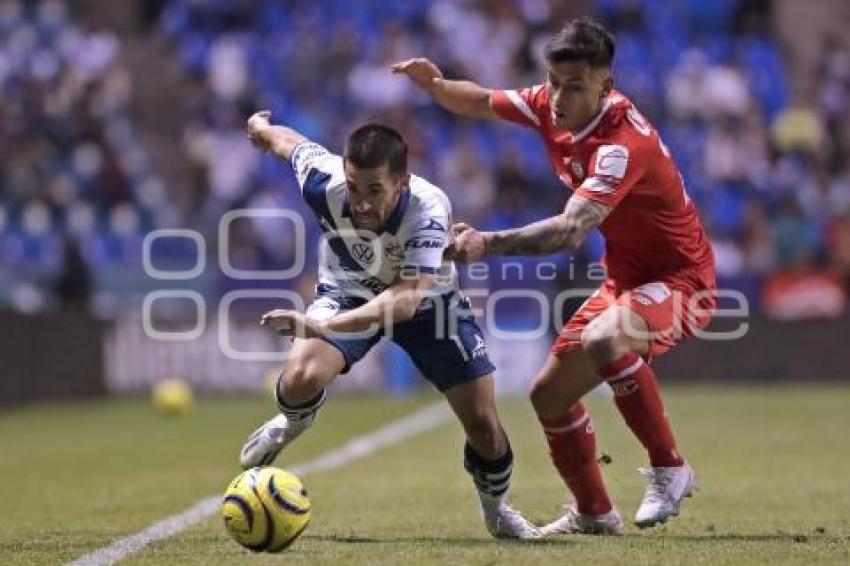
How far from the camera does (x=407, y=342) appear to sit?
8273mm

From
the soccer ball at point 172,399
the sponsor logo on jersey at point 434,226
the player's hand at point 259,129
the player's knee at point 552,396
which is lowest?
the soccer ball at point 172,399

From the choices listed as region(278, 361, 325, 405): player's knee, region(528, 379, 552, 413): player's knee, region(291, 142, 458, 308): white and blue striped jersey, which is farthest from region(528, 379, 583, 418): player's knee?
region(278, 361, 325, 405): player's knee

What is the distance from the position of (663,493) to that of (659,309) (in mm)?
843

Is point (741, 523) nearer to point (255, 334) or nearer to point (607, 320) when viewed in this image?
point (607, 320)

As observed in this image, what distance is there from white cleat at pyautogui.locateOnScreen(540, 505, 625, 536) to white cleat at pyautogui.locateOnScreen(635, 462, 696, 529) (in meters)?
0.24

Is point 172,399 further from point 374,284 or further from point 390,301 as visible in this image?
point 390,301

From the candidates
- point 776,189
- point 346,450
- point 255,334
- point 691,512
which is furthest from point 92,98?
point 691,512

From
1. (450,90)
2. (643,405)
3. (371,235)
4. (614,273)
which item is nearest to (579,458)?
(643,405)

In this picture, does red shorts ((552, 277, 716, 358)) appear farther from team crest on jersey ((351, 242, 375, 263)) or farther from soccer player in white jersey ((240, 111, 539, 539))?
team crest on jersey ((351, 242, 375, 263))

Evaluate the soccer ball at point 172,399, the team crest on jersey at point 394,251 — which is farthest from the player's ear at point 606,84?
the soccer ball at point 172,399

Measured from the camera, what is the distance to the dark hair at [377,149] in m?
7.52

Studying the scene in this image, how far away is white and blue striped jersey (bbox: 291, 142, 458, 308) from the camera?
779 cm

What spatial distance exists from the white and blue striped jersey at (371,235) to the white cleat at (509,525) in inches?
40.9

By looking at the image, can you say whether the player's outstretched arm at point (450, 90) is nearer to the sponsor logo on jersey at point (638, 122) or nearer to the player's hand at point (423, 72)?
the player's hand at point (423, 72)
